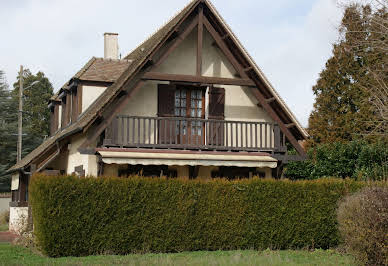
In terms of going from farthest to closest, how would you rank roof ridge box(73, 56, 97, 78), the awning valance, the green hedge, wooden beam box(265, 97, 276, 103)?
1. roof ridge box(73, 56, 97, 78)
2. wooden beam box(265, 97, 276, 103)
3. the awning valance
4. the green hedge

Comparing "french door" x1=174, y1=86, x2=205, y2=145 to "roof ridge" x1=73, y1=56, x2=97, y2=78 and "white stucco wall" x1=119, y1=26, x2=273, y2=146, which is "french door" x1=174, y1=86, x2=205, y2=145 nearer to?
"white stucco wall" x1=119, y1=26, x2=273, y2=146

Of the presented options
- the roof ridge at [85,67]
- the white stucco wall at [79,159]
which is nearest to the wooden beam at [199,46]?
the white stucco wall at [79,159]

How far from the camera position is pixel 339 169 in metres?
23.7

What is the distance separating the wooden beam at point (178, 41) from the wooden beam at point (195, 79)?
0.46 metres

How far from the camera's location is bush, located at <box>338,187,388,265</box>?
488 inches

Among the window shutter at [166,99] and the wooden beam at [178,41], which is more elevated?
the wooden beam at [178,41]

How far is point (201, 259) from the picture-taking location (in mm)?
13898

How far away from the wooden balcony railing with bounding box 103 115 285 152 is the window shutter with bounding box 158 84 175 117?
1.09 ft

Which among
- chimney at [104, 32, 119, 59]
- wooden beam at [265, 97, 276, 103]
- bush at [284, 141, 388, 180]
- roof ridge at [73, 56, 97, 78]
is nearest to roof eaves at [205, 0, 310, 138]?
wooden beam at [265, 97, 276, 103]

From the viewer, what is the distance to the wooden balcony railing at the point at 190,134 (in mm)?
19016

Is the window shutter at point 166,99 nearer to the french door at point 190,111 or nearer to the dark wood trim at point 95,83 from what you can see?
the french door at point 190,111

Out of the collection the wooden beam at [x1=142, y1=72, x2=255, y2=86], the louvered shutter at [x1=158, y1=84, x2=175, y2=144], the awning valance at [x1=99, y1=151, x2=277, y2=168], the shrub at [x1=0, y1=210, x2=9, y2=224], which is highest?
the wooden beam at [x1=142, y1=72, x2=255, y2=86]

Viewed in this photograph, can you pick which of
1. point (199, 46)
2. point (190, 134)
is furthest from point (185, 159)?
point (199, 46)

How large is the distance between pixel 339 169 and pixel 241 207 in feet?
27.5
